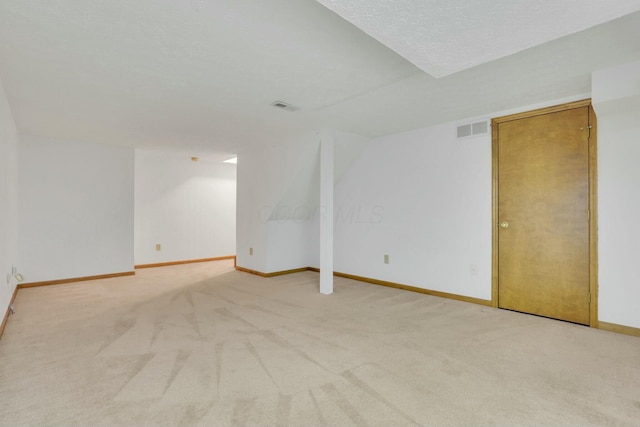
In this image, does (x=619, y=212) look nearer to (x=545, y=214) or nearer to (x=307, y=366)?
(x=545, y=214)

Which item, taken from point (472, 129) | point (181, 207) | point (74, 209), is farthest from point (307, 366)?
point (181, 207)

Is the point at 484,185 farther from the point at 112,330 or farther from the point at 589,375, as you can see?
the point at 112,330

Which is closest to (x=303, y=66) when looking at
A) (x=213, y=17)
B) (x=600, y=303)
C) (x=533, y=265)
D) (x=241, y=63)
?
A: (x=241, y=63)

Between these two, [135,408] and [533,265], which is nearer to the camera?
[135,408]

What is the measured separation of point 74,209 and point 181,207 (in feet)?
6.19

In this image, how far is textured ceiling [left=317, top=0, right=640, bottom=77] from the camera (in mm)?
1358

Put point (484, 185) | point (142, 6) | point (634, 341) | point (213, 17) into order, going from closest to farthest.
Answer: point (142, 6) < point (213, 17) < point (634, 341) < point (484, 185)

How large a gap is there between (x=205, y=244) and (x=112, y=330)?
3975mm

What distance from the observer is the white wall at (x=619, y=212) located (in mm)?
2600

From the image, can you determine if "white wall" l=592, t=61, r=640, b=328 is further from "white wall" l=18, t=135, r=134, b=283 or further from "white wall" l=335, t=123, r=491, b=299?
"white wall" l=18, t=135, r=134, b=283

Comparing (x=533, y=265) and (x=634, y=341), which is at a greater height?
(x=533, y=265)

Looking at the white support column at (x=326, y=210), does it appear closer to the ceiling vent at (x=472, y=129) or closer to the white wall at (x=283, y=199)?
the white wall at (x=283, y=199)

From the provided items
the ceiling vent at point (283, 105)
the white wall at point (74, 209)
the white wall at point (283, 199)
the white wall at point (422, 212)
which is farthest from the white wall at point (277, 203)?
the white wall at point (74, 209)

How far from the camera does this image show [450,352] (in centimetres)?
229
